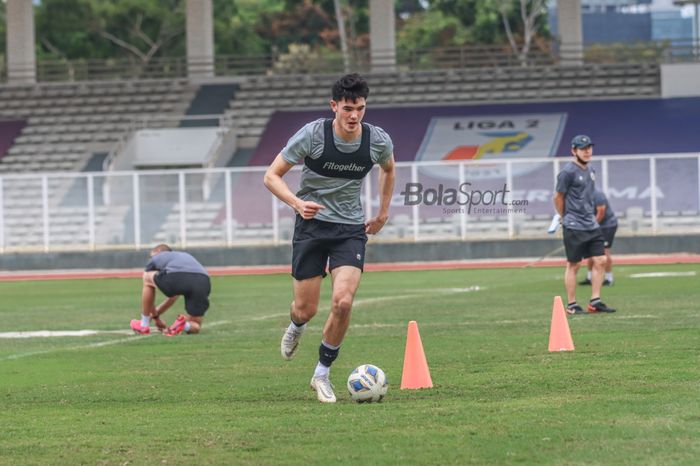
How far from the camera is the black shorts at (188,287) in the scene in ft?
54.2

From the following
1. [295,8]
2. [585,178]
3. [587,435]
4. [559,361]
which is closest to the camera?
[587,435]

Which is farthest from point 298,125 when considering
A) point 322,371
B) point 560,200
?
point 322,371

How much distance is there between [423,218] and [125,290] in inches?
456

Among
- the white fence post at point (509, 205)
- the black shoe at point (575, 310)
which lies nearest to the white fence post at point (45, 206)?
the white fence post at point (509, 205)

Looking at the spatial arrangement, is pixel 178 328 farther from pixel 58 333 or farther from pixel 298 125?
pixel 298 125

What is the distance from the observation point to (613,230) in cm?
2477

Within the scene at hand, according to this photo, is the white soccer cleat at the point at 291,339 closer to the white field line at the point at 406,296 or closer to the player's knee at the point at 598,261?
the player's knee at the point at 598,261

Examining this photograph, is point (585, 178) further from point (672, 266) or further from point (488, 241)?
point (488, 241)

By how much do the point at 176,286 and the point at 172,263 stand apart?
30 cm

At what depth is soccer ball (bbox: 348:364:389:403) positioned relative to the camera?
31.3 ft

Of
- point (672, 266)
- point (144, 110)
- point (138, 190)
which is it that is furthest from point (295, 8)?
point (672, 266)

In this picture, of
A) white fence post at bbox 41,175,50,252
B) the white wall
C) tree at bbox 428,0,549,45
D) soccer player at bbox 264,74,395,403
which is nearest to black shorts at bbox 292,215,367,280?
soccer player at bbox 264,74,395,403

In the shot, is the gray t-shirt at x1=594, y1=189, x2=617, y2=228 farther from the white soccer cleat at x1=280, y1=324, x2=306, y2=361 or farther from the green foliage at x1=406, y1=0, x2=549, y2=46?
the green foliage at x1=406, y1=0, x2=549, y2=46

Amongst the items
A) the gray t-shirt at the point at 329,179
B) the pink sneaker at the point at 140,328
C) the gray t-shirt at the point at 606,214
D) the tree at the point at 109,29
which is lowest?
the pink sneaker at the point at 140,328
